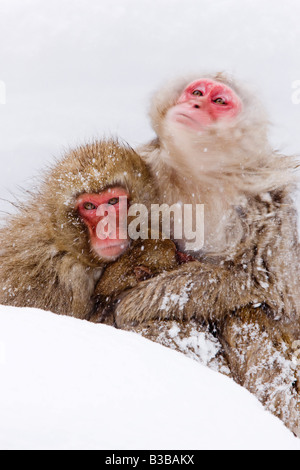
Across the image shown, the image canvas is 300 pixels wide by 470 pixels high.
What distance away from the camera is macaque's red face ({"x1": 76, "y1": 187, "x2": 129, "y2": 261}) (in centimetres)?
274

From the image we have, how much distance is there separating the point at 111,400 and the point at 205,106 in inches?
73.4

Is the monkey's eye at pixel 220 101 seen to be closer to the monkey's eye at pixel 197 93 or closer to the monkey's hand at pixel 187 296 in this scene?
the monkey's eye at pixel 197 93

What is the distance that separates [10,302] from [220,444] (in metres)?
1.89

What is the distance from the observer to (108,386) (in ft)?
4.28

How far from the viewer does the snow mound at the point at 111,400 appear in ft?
3.65

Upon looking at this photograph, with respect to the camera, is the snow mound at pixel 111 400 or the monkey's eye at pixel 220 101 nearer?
the snow mound at pixel 111 400

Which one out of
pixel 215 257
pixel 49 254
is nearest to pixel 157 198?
pixel 215 257

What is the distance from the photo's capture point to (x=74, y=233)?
279cm

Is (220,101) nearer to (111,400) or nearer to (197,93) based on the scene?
(197,93)

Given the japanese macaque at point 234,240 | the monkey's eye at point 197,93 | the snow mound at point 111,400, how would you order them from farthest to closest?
the monkey's eye at point 197,93
the japanese macaque at point 234,240
the snow mound at point 111,400

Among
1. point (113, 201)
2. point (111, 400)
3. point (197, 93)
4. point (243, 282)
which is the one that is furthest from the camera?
point (197, 93)

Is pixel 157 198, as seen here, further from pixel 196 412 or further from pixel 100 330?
pixel 196 412

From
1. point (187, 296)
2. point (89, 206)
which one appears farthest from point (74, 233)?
point (187, 296)

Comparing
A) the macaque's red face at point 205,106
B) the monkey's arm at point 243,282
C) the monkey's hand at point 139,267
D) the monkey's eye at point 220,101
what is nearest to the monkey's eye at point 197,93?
the macaque's red face at point 205,106
